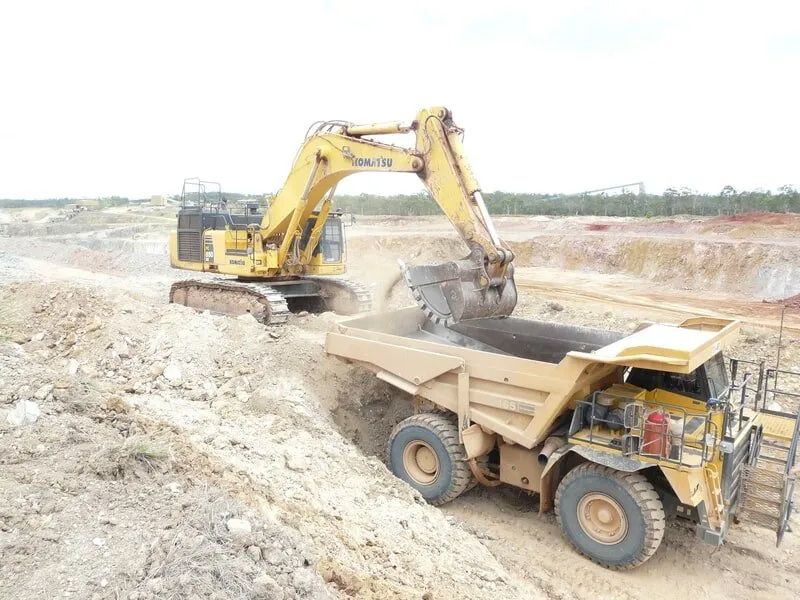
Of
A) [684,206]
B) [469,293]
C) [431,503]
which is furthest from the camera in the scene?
[684,206]

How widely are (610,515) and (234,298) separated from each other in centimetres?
805

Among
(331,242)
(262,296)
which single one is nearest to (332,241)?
(331,242)

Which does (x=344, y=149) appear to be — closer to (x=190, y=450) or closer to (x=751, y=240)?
(x=190, y=450)

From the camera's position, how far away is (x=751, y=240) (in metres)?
22.2

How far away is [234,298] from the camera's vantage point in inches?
457

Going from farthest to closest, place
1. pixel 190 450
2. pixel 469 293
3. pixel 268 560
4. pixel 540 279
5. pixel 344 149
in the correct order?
pixel 540 279
pixel 344 149
pixel 469 293
pixel 190 450
pixel 268 560

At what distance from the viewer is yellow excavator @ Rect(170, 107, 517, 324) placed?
7.73 metres

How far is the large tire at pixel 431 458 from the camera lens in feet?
20.9

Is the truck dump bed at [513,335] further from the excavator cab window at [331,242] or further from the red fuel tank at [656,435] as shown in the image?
the excavator cab window at [331,242]

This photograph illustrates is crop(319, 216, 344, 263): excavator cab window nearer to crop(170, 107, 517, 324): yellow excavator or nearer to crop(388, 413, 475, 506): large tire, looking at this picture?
crop(170, 107, 517, 324): yellow excavator

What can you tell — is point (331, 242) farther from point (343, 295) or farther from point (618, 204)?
point (618, 204)

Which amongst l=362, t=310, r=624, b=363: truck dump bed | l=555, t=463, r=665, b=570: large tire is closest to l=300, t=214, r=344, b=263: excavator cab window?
l=362, t=310, r=624, b=363: truck dump bed

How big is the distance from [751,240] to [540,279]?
7446 mm

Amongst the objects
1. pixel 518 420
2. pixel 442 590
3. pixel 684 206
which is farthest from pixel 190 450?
pixel 684 206
